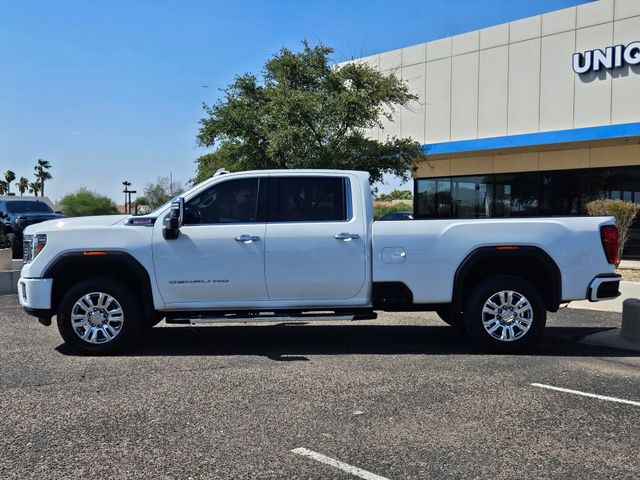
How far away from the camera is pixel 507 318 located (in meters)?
6.98

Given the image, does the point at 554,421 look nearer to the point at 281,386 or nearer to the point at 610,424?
the point at 610,424

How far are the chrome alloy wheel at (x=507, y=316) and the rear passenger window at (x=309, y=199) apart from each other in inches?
78.9

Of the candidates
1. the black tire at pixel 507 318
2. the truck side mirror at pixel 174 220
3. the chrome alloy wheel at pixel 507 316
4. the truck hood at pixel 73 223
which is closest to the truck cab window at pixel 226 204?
the truck side mirror at pixel 174 220

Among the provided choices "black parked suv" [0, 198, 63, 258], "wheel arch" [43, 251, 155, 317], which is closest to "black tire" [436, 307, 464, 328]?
"wheel arch" [43, 251, 155, 317]

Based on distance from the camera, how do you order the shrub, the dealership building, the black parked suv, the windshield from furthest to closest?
the windshield
the black parked suv
the dealership building
the shrub

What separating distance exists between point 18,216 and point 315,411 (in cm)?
1666

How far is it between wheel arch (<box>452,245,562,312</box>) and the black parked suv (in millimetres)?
14682

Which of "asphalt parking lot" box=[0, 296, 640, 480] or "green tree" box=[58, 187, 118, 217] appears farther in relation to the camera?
"green tree" box=[58, 187, 118, 217]

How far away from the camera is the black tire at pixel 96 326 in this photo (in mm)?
6789

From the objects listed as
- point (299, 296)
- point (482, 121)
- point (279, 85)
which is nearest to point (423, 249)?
point (299, 296)

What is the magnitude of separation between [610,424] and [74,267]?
571 centimetres

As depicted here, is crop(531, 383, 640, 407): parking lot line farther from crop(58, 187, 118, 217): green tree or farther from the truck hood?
crop(58, 187, 118, 217): green tree

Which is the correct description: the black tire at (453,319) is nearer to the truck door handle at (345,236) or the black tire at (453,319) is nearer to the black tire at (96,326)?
the truck door handle at (345,236)

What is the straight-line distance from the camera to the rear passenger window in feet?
23.3
